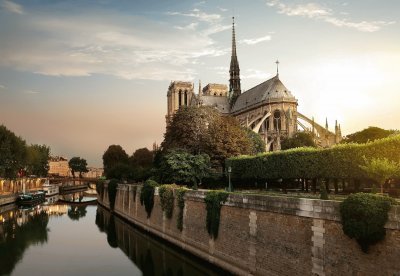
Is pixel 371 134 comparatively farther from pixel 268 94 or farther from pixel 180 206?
pixel 180 206

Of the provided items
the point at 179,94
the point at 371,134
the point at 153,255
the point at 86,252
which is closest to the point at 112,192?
the point at 86,252

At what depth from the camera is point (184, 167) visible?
139 ft

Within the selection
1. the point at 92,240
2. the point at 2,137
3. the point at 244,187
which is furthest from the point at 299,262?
the point at 2,137

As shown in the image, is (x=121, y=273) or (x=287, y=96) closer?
(x=121, y=273)

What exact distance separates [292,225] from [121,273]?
12.4m

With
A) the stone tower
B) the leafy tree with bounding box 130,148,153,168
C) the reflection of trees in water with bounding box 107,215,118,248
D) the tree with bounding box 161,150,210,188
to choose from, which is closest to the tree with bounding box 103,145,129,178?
the leafy tree with bounding box 130,148,153,168

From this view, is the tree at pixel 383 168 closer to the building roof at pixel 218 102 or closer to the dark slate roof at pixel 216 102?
the dark slate roof at pixel 216 102

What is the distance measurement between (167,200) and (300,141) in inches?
1770

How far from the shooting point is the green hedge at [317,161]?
26219 millimetres

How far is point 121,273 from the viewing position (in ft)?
83.2

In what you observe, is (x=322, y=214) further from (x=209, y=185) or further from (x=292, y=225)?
(x=209, y=185)

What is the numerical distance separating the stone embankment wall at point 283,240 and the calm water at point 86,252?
64.2 inches

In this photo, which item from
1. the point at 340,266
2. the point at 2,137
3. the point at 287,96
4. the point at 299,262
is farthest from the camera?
the point at 287,96

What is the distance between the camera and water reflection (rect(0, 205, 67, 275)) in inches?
1112
